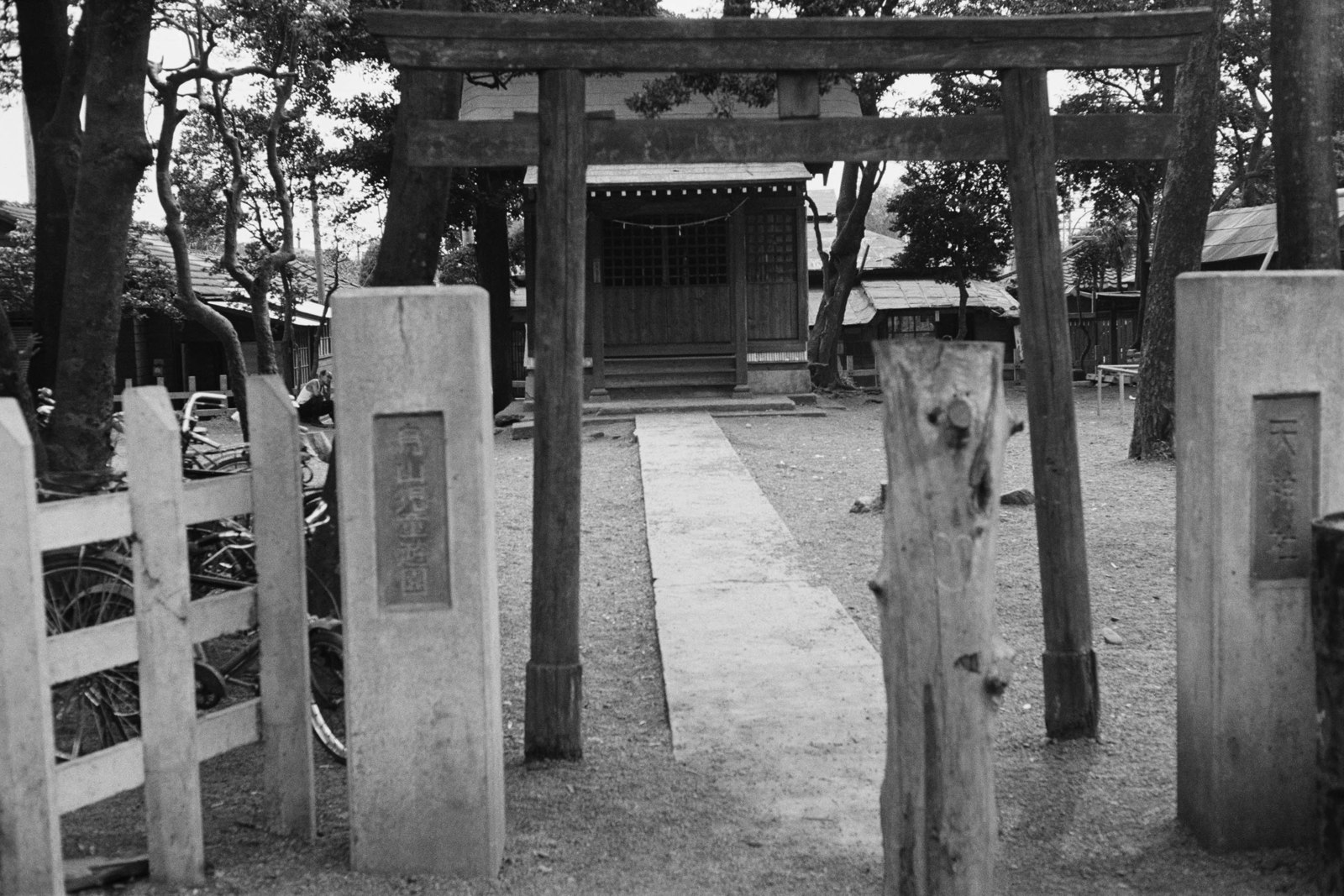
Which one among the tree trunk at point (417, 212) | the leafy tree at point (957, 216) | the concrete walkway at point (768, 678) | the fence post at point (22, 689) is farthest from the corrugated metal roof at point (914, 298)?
the fence post at point (22, 689)

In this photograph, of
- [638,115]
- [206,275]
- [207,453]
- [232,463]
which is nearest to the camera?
[207,453]

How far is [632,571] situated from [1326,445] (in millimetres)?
5558

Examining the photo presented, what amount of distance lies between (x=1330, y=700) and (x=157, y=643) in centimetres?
331

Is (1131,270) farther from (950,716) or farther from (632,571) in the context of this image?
(950,716)

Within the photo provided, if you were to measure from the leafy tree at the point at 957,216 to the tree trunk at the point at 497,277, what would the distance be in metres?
9.19

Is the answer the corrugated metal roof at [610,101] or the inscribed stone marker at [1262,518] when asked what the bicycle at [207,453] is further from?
the corrugated metal roof at [610,101]

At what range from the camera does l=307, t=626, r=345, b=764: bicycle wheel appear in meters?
4.77

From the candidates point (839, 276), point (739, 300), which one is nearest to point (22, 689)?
point (739, 300)

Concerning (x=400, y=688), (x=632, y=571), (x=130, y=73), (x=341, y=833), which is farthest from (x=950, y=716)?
(x=632, y=571)

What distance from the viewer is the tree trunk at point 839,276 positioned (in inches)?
1014

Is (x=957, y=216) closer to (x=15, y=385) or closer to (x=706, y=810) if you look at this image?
(x=15, y=385)

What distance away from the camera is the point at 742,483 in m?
12.1

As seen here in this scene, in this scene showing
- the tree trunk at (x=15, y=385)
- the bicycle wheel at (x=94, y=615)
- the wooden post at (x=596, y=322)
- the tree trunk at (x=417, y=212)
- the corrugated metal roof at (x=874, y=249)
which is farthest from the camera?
the corrugated metal roof at (x=874, y=249)

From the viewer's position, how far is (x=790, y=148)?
16.3 ft
